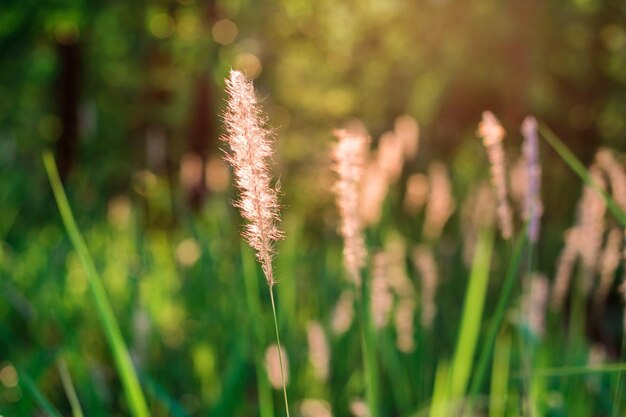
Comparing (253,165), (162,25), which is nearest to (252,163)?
(253,165)

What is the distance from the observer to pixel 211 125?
9.61m

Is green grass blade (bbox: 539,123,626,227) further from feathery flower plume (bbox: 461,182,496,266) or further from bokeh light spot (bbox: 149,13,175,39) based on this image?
bokeh light spot (bbox: 149,13,175,39)

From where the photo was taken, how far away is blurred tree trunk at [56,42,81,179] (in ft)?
32.8

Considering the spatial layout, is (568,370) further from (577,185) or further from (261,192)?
(577,185)

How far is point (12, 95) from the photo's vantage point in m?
12.9

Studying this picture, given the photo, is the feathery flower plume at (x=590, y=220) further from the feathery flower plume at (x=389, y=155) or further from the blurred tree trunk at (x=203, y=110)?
the blurred tree trunk at (x=203, y=110)

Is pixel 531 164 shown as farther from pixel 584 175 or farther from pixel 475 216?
pixel 475 216

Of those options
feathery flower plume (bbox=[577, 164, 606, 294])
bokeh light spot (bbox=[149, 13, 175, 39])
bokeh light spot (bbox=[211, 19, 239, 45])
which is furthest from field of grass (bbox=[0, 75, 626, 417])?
bokeh light spot (bbox=[149, 13, 175, 39])

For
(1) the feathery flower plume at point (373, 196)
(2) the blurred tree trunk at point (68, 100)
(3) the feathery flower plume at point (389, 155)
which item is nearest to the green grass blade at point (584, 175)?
(1) the feathery flower plume at point (373, 196)

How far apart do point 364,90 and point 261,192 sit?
13.7 metres

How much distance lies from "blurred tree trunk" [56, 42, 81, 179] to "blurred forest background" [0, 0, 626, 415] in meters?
0.03

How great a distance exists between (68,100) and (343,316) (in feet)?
27.6

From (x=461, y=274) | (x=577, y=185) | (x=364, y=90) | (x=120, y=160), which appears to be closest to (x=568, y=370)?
(x=461, y=274)

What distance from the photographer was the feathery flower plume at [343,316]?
2.68 m
